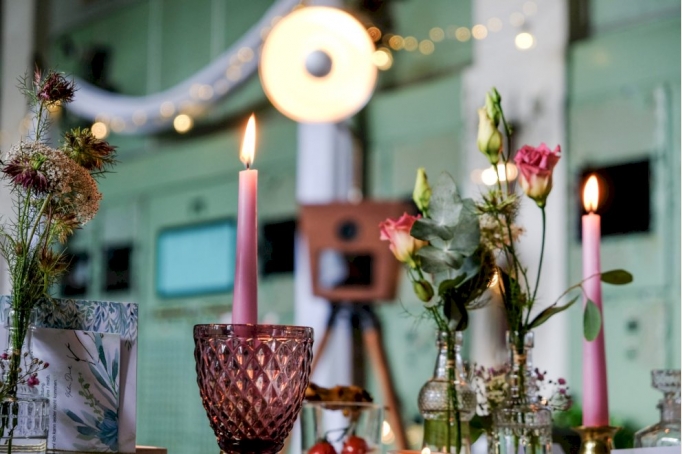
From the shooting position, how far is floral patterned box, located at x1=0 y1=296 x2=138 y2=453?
0.58 metres

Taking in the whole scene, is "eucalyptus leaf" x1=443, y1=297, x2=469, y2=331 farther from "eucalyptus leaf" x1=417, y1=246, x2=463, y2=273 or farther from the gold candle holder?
the gold candle holder

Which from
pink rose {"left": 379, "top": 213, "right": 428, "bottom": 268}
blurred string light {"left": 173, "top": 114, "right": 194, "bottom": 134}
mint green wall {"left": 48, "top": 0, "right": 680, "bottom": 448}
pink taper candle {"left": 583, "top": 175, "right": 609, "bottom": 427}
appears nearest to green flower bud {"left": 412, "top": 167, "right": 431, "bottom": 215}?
pink rose {"left": 379, "top": 213, "right": 428, "bottom": 268}

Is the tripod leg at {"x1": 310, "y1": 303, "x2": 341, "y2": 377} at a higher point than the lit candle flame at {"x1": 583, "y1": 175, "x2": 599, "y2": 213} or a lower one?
lower

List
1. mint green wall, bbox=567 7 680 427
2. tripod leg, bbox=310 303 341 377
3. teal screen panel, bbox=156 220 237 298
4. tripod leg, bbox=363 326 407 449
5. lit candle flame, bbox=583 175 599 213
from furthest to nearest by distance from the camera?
teal screen panel, bbox=156 220 237 298 → tripod leg, bbox=310 303 341 377 → tripod leg, bbox=363 326 407 449 → mint green wall, bbox=567 7 680 427 → lit candle flame, bbox=583 175 599 213

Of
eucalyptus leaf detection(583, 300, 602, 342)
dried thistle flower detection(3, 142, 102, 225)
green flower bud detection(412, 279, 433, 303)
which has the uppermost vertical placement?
dried thistle flower detection(3, 142, 102, 225)

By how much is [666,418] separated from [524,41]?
5.23 feet

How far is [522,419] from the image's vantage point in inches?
25.5

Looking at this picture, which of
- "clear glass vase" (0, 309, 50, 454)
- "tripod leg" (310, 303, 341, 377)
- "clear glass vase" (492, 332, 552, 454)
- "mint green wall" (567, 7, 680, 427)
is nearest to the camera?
"clear glass vase" (0, 309, 50, 454)

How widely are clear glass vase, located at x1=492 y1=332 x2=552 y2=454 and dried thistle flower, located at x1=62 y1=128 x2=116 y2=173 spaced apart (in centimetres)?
32

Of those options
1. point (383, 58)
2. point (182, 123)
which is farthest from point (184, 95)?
point (383, 58)

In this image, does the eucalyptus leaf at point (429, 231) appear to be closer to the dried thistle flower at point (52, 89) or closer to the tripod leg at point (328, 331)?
the dried thistle flower at point (52, 89)

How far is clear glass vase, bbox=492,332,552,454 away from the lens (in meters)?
0.64

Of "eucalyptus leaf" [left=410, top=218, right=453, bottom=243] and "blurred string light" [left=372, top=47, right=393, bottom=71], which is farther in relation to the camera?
"blurred string light" [left=372, top=47, right=393, bottom=71]

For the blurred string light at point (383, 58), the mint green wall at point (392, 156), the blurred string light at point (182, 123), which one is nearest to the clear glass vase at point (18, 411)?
the mint green wall at point (392, 156)
